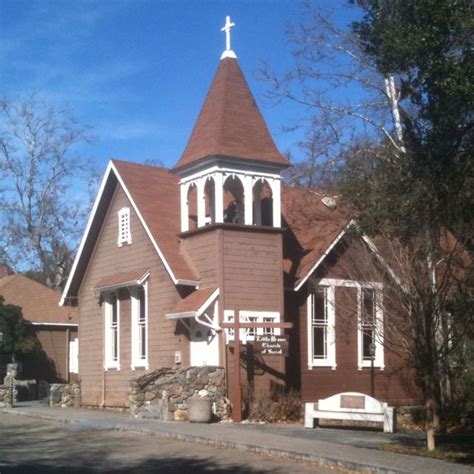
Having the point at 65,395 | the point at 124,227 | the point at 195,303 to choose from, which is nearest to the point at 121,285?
the point at 124,227

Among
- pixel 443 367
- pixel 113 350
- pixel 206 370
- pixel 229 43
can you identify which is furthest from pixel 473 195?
pixel 113 350

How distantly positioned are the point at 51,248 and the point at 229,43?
2814 centimetres

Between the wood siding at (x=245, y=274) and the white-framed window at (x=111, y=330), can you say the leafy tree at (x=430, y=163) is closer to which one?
the wood siding at (x=245, y=274)

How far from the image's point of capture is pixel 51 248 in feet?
174

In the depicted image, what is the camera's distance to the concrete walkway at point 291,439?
1584 centimetres

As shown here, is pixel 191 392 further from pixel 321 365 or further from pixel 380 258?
pixel 380 258

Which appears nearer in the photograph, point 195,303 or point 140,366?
point 195,303

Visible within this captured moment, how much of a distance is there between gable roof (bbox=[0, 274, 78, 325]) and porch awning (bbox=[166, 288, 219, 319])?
16.5m

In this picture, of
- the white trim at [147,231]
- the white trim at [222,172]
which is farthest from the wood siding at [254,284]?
the white trim at [222,172]

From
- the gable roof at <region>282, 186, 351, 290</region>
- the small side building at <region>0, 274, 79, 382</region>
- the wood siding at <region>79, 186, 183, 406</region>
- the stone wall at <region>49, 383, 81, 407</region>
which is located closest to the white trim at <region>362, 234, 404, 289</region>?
the gable roof at <region>282, 186, 351, 290</region>

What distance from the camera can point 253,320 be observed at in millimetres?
25328

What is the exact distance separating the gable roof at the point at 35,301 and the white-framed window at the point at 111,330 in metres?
11.1

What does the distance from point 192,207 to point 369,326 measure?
832cm

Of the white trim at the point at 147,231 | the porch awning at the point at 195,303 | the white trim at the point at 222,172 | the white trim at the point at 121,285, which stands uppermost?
the white trim at the point at 222,172
